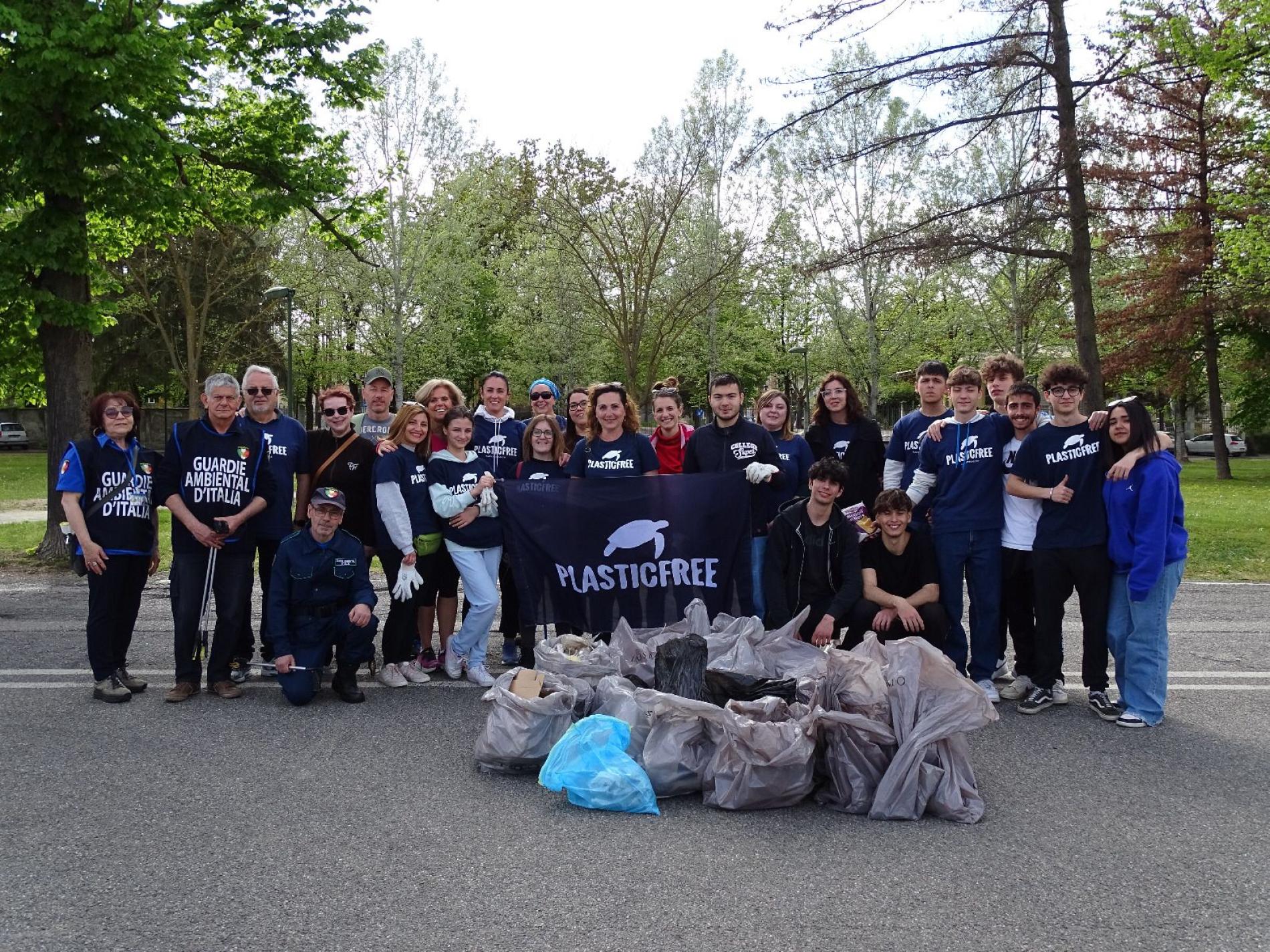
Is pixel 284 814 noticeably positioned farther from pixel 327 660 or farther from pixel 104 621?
pixel 104 621

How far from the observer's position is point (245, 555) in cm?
643

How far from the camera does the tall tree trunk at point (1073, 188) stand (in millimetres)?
13021

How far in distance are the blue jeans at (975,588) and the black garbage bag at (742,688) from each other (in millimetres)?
1769

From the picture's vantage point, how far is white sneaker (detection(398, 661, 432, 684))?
6.51 meters

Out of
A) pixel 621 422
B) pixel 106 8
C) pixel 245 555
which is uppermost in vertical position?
pixel 106 8

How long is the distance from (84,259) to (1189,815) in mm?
12371

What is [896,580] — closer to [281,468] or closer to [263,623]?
[281,468]

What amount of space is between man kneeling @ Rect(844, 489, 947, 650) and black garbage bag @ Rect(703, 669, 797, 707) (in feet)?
4.32

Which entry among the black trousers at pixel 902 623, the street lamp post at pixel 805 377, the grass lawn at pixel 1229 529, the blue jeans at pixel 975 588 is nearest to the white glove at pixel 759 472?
the black trousers at pixel 902 623

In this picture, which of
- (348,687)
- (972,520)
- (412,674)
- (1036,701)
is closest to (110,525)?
(348,687)

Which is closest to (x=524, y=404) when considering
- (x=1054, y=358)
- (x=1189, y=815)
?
(x=1054, y=358)

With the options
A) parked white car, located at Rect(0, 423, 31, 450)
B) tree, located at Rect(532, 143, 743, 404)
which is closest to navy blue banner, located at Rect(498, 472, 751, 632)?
tree, located at Rect(532, 143, 743, 404)

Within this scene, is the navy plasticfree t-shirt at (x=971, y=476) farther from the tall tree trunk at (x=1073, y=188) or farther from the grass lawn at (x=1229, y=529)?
the tall tree trunk at (x=1073, y=188)

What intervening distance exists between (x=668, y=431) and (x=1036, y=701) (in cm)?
306
